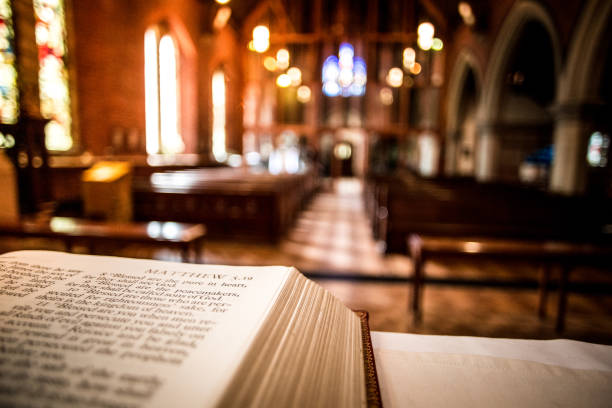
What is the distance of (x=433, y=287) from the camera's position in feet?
11.8

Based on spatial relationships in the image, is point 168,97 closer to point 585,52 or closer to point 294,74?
point 294,74

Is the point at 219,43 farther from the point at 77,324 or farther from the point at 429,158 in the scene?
the point at 77,324

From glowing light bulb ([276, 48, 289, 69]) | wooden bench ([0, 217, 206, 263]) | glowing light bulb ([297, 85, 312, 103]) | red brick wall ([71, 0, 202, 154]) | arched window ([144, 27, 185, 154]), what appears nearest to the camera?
wooden bench ([0, 217, 206, 263])

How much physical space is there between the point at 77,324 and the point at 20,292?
20 cm

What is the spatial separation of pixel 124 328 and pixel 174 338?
0.09 metres

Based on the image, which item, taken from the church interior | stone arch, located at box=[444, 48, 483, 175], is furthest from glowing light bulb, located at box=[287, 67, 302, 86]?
stone arch, located at box=[444, 48, 483, 175]

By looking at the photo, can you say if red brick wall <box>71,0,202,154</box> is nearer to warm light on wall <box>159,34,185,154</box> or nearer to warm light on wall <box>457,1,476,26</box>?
warm light on wall <box>159,34,185,154</box>

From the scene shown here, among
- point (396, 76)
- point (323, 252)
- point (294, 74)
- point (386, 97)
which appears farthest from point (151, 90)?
point (386, 97)

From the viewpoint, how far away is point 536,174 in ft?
35.2

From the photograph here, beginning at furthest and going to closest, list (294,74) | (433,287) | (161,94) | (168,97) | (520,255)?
1. (294,74)
2. (168,97)
3. (161,94)
4. (433,287)
5. (520,255)

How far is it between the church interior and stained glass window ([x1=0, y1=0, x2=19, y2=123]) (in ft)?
0.09

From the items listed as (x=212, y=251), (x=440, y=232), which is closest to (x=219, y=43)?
(x=212, y=251)

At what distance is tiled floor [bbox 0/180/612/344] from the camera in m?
2.76

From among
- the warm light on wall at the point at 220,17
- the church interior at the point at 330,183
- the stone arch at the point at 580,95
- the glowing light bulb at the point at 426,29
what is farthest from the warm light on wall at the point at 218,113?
the stone arch at the point at 580,95
